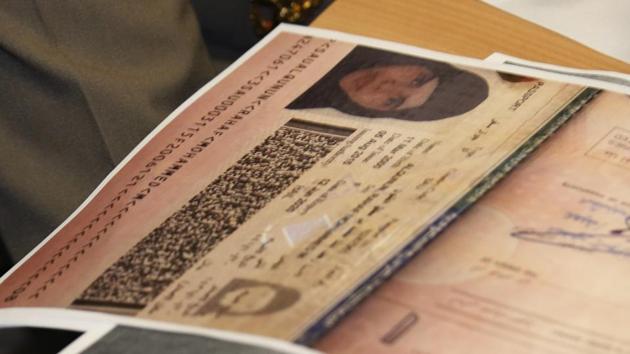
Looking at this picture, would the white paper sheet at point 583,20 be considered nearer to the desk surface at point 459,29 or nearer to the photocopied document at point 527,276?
the desk surface at point 459,29

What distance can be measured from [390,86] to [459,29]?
0.11 m

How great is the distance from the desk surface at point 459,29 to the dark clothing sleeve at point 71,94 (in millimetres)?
124

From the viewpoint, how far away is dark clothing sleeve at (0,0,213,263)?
0.63 m

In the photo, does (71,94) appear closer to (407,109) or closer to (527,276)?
(407,109)

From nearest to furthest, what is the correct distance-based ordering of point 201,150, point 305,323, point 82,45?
1. point 305,323
2. point 201,150
3. point 82,45

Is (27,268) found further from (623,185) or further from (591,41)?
(591,41)

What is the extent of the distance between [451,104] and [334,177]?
0.09m

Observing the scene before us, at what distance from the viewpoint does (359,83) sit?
57cm

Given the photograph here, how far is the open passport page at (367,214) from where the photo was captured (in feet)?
1.35

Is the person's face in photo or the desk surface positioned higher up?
the desk surface

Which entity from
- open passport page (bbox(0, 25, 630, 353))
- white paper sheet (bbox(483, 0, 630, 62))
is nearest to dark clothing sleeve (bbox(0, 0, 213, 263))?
open passport page (bbox(0, 25, 630, 353))

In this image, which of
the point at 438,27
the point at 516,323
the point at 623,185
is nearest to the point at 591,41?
the point at 438,27
